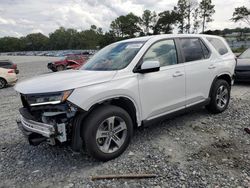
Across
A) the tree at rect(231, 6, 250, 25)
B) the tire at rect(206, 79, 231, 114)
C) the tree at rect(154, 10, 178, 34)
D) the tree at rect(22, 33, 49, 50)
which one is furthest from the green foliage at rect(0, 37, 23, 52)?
the tire at rect(206, 79, 231, 114)

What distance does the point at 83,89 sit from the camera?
3275mm

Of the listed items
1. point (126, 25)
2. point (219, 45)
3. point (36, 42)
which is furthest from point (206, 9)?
point (36, 42)

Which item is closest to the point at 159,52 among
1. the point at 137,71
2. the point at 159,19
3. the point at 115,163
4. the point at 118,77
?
the point at 137,71

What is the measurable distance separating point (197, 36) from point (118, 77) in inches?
94.0

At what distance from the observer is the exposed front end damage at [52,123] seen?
3.25 metres

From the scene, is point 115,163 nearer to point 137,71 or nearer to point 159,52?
point 137,71

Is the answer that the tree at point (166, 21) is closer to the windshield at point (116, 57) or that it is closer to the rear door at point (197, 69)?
the rear door at point (197, 69)

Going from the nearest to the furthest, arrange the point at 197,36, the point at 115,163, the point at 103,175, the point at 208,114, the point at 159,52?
the point at 103,175, the point at 115,163, the point at 159,52, the point at 197,36, the point at 208,114

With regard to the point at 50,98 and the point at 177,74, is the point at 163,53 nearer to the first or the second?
the point at 177,74

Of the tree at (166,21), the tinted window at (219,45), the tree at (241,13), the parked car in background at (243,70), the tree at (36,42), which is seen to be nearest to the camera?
the tinted window at (219,45)

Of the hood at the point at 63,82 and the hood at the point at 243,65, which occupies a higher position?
the hood at the point at 63,82

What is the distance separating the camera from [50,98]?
127 inches

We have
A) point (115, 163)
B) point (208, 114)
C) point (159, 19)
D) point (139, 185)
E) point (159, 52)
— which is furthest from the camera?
point (159, 19)

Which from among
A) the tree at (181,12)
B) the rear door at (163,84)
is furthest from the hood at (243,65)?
the tree at (181,12)
